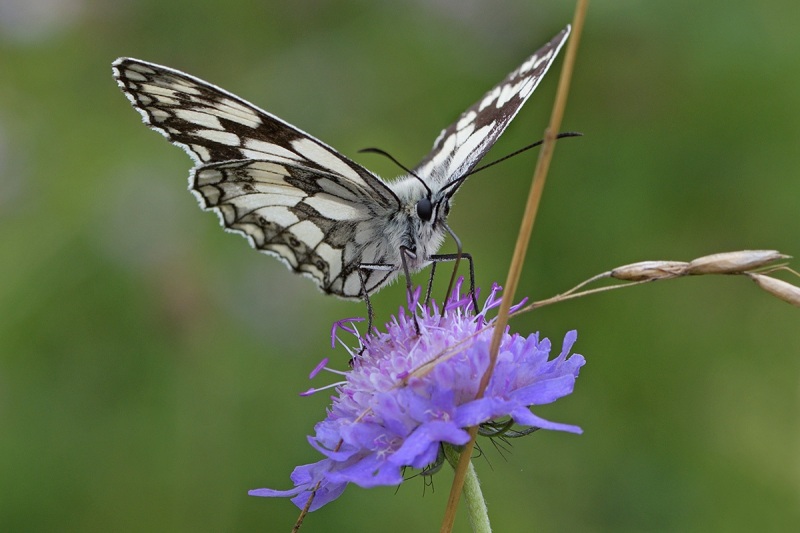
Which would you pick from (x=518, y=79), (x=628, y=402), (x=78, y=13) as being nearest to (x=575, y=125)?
(x=628, y=402)

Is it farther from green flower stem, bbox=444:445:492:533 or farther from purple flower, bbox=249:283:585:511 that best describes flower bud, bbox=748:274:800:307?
green flower stem, bbox=444:445:492:533

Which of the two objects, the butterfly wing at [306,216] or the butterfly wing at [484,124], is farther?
the butterfly wing at [306,216]

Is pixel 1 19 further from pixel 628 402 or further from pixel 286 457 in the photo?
pixel 628 402

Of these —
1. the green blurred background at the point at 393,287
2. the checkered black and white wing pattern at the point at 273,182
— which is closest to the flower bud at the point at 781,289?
the checkered black and white wing pattern at the point at 273,182

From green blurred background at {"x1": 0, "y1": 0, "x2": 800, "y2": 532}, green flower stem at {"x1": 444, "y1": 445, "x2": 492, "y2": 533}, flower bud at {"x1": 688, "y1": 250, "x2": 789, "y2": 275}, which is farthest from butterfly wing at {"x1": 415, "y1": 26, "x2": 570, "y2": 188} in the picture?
green blurred background at {"x1": 0, "y1": 0, "x2": 800, "y2": 532}

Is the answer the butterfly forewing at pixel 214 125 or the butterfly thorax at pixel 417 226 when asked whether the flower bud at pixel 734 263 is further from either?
the butterfly forewing at pixel 214 125

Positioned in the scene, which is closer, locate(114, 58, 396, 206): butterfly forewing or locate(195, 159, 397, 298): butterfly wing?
locate(114, 58, 396, 206): butterfly forewing
